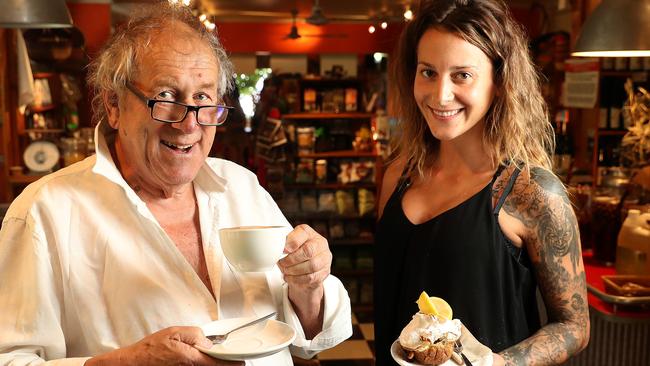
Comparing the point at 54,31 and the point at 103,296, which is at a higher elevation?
the point at 54,31

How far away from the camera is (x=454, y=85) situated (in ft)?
5.99

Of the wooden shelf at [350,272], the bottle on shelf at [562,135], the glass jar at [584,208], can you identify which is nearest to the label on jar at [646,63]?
the bottle on shelf at [562,135]

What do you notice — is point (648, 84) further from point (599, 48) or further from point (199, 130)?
point (199, 130)

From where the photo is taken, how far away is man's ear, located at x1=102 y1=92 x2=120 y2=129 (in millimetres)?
1527

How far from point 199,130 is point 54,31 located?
18.9ft

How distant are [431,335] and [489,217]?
1.45 ft

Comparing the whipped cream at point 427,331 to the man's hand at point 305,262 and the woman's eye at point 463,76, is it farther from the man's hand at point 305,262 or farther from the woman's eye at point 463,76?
the woman's eye at point 463,76

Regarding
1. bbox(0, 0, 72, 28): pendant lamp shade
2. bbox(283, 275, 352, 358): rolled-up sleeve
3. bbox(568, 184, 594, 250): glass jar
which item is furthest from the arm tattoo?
bbox(0, 0, 72, 28): pendant lamp shade

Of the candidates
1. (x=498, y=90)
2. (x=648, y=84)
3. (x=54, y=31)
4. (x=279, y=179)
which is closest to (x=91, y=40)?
(x=54, y=31)

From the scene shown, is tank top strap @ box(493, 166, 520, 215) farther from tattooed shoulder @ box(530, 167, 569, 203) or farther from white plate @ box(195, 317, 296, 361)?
white plate @ box(195, 317, 296, 361)

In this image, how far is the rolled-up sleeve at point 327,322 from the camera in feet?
5.21

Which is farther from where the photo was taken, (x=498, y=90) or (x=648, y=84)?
Result: (x=648, y=84)

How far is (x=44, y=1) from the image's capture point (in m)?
2.93

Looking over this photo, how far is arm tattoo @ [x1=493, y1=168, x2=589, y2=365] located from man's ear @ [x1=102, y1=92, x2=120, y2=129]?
0.98 meters
